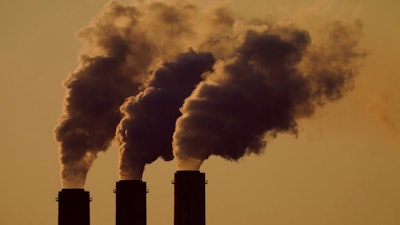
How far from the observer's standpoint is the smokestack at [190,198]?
110562 millimetres

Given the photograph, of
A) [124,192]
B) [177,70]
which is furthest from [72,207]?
[177,70]

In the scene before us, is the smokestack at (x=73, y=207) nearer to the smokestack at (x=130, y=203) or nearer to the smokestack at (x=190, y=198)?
the smokestack at (x=130, y=203)

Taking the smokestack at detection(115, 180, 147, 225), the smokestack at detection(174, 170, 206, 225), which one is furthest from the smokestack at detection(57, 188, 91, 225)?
the smokestack at detection(174, 170, 206, 225)

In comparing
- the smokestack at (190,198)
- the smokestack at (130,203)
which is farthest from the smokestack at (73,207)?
the smokestack at (190,198)

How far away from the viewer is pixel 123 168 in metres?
118

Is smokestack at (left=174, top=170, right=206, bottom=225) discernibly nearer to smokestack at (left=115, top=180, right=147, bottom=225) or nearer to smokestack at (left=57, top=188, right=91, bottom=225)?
smokestack at (left=115, top=180, right=147, bottom=225)

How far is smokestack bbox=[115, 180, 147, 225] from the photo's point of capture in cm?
11638

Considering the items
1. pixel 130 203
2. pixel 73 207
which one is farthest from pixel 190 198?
pixel 73 207

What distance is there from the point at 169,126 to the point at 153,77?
10.2ft

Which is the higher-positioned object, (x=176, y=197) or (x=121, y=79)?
(x=121, y=79)

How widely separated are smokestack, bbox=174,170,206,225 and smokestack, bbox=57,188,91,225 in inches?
302

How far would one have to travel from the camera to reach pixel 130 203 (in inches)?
4587

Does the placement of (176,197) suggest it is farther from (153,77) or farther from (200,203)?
(153,77)

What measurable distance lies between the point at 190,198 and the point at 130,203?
6.85 m
